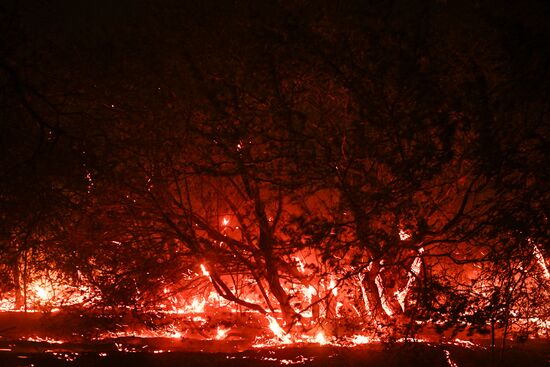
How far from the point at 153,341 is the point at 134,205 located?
3318 mm

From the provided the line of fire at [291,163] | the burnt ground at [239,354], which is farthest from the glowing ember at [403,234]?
the burnt ground at [239,354]

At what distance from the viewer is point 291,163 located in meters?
8.80

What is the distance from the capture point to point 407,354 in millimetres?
9430

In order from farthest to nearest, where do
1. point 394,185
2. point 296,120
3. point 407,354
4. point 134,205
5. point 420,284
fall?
point 134,205 → point 407,354 → point 296,120 → point 420,284 → point 394,185

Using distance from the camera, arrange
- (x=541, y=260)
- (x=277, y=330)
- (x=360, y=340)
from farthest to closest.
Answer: (x=277, y=330) < (x=360, y=340) < (x=541, y=260)

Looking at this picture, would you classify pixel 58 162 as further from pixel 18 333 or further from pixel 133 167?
pixel 18 333

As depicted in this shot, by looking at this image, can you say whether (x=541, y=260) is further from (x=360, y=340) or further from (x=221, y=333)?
(x=221, y=333)

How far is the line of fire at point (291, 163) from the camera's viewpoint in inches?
291

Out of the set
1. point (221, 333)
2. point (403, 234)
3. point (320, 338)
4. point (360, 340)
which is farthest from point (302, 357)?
point (221, 333)

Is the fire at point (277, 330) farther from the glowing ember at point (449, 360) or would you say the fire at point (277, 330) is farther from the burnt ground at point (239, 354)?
the glowing ember at point (449, 360)

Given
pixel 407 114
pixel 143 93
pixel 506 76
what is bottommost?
pixel 407 114

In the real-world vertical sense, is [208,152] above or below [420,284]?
above

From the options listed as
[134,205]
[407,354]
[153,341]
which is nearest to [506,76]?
[407,354]

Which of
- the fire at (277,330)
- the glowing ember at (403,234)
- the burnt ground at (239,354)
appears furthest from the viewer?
the fire at (277,330)
